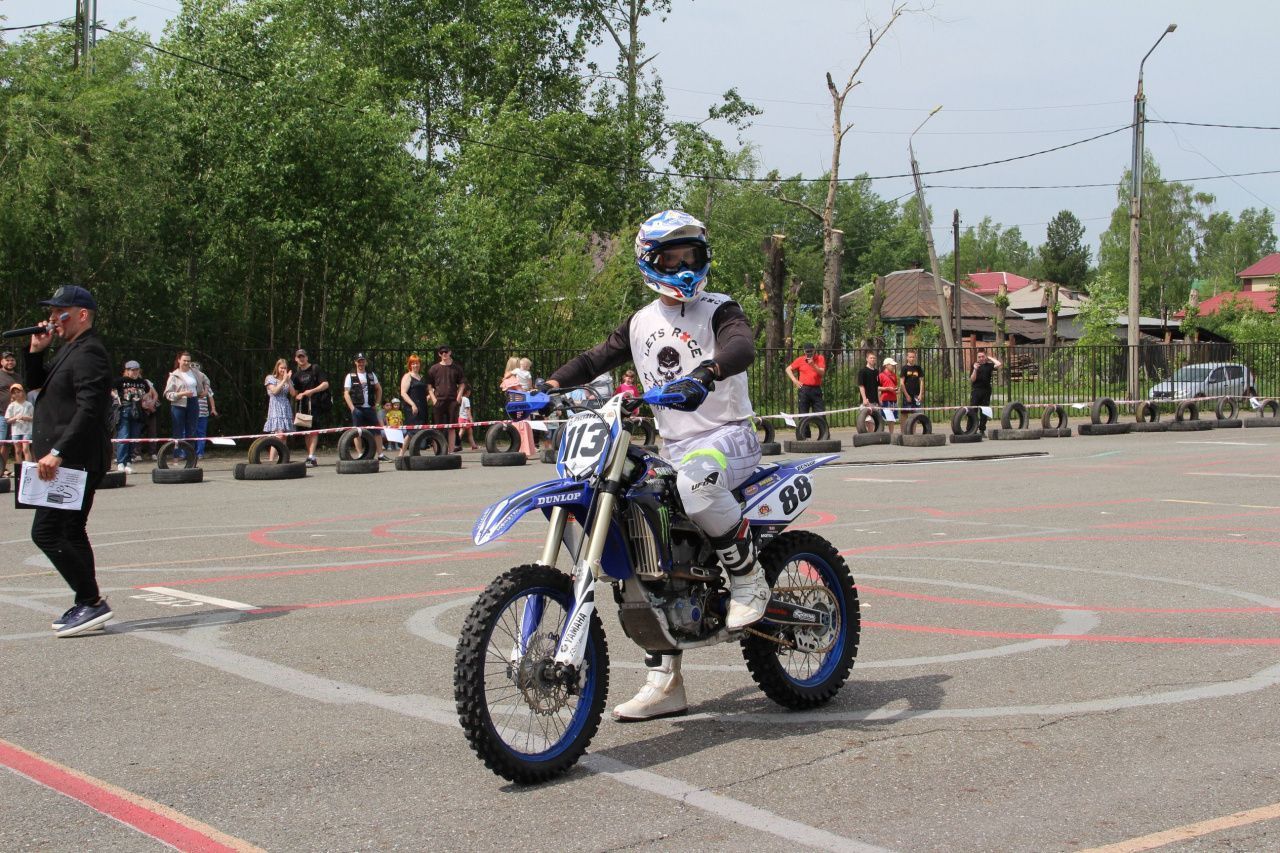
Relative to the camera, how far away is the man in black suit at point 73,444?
772 centimetres

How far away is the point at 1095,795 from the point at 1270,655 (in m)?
2.76

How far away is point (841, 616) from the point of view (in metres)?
6.12

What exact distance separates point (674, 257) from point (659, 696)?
1.79m

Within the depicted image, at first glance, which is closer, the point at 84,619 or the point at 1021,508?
the point at 84,619

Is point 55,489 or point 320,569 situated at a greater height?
point 55,489

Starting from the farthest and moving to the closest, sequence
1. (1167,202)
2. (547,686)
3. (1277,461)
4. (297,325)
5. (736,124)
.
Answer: (1167,202), (736,124), (297,325), (1277,461), (547,686)

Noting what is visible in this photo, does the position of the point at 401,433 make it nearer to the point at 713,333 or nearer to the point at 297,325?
the point at 297,325

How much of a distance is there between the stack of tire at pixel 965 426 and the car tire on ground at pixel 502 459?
→ 9297mm

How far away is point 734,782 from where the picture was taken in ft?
15.9

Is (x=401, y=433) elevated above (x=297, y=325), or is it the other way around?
(x=297, y=325)

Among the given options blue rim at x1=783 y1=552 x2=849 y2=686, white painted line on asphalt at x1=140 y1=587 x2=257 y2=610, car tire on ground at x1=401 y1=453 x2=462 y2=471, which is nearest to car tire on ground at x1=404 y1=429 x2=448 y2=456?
car tire on ground at x1=401 y1=453 x2=462 y2=471

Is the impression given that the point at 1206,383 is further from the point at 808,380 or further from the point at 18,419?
the point at 18,419

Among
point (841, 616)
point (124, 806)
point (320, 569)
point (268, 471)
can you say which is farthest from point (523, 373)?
point (124, 806)

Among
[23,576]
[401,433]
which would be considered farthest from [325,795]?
[401,433]
